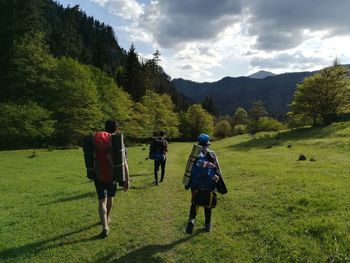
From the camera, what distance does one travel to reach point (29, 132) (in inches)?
1929

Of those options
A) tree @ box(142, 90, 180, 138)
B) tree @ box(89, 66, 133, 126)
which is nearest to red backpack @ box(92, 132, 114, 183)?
tree @ box(89, 66, 133, 126)

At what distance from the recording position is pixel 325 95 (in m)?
65.9

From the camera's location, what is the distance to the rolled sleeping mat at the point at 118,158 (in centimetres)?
992

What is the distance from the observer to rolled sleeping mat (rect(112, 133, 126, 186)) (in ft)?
32.5

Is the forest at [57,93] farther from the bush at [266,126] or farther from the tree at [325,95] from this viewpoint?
the bush at [266,126]

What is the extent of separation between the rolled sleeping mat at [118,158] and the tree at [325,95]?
2437 inches

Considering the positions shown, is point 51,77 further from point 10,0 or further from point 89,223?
point 89,223

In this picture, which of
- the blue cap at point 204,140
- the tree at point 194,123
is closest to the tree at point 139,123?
the tree at point 194,123

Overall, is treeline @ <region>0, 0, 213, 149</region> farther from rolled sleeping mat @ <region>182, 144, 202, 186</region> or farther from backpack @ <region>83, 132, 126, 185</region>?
rolled sleeping mat @ <region>182, 144, 202, 186</region>

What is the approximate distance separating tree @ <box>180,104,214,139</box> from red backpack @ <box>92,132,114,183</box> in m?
105

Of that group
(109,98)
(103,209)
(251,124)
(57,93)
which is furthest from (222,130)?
(103,209)

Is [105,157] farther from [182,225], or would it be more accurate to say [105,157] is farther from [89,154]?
[182,225]

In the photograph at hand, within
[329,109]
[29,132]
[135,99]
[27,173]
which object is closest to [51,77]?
[29,132]

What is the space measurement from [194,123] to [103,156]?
348 feet
